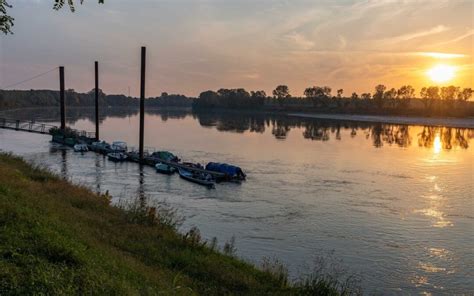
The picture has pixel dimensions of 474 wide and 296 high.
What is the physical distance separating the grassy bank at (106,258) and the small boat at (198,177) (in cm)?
1664

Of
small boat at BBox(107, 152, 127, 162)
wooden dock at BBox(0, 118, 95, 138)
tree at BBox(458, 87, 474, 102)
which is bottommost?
Answer: small boat at BBox(107, 152, 127, 162)

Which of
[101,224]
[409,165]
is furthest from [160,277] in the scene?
[409,165]

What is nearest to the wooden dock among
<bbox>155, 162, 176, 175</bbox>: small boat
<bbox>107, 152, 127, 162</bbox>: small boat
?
<bbox>107, 152, 127, 162</bbox>: small boat

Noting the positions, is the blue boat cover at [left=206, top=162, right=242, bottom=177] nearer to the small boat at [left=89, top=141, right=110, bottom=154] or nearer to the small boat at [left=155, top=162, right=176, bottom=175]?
the small boat at [left=155, top=162, right=176, bottom=175]

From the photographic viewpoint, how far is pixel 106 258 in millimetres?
10242

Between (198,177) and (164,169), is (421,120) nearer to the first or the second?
(164,169)

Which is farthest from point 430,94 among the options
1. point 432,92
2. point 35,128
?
point 35,128

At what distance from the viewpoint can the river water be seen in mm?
18594

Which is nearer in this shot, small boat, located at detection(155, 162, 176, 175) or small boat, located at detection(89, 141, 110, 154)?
small boat, located at detection(155, 162, 176, 175)

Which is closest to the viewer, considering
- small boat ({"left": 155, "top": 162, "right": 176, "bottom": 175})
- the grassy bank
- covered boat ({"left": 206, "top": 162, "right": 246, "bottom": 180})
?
the grassy bank

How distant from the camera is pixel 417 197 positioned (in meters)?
32.4

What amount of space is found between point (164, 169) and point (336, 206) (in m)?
18.0

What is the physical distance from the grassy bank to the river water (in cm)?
425

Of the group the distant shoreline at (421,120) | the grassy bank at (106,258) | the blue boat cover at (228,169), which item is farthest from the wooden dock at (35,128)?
the distant shoreline at (421,120)
